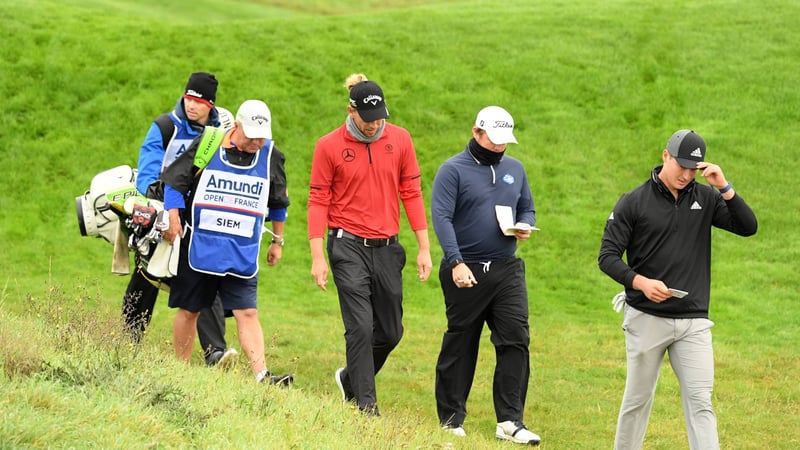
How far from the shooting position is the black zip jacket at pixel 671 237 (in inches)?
299

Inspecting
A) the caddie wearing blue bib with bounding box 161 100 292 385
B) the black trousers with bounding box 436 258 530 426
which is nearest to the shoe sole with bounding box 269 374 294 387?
the caddie wearing blue bib with bounding box 161 100 292 385

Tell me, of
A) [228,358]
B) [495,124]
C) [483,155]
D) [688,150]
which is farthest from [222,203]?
[688,150]

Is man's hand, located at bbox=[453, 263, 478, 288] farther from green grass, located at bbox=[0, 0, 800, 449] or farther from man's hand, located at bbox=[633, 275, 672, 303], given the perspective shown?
man's hand, located at bbox=[633, 275, 672, 303]

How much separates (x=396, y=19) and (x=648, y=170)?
349 inches

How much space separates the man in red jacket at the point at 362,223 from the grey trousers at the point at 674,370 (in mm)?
1745

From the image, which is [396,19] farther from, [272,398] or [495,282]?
[272,398]

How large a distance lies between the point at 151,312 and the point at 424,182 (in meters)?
9.39

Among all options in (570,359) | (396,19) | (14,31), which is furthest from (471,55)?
(570,359)

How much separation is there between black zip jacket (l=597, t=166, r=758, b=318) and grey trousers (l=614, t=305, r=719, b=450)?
100mm

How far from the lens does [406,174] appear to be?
8.95 m

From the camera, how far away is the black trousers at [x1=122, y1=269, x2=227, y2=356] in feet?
32.4

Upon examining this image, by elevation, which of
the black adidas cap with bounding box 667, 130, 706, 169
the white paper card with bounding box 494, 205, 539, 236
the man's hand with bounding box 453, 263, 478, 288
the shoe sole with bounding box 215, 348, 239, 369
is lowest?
the shoe sole with bounding box 215, 348, 239, 369

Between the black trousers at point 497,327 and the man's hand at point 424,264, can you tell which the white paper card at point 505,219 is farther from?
the man's hand at point 424,264

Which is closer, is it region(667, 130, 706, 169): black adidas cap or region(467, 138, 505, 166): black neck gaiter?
region(667, 130, 706, 169): black adidas cap
